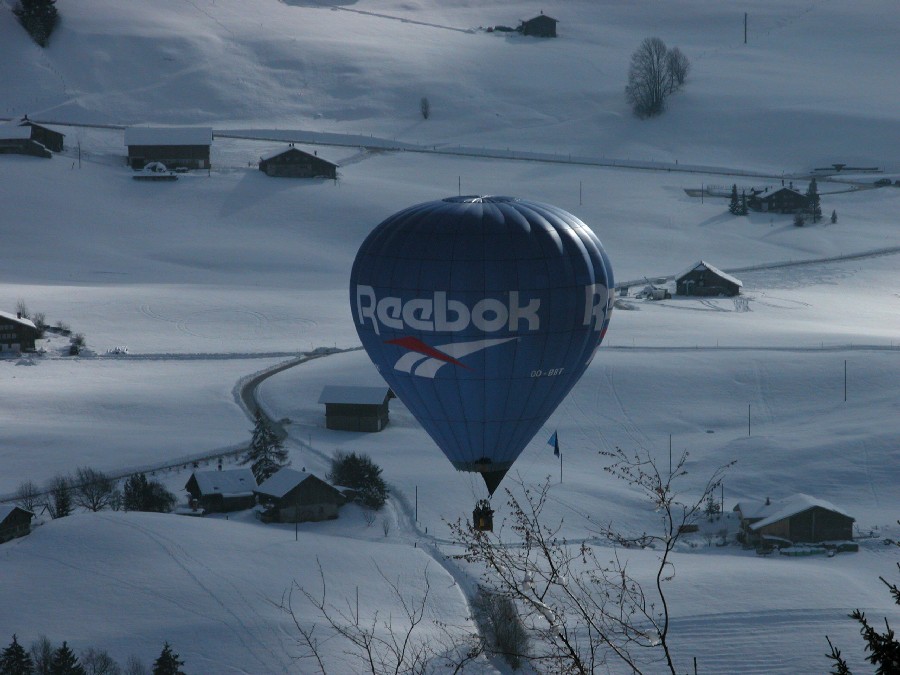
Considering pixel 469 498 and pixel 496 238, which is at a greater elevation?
pixel 496 238

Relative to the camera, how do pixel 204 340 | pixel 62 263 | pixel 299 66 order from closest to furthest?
pixel 204 340, pixel 62 263, pixel 299 66

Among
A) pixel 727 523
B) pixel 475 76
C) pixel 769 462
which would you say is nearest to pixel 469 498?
pixel 727 523

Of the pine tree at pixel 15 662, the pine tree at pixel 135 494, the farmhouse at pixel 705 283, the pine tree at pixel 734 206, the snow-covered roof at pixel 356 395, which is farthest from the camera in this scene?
the pine tree at pixel 734 206

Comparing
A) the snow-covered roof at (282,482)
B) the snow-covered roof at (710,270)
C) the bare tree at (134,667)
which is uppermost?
the snow-covered roof at (710,270)

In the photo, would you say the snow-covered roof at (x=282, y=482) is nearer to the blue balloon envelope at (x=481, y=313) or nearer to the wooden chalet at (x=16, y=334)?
the blue balloon envelope at (x=481, y=313)

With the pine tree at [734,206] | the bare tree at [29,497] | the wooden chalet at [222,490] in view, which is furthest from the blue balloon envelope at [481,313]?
the pine tree at [734,206]

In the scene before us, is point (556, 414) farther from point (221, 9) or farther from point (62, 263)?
point (221, 9)
